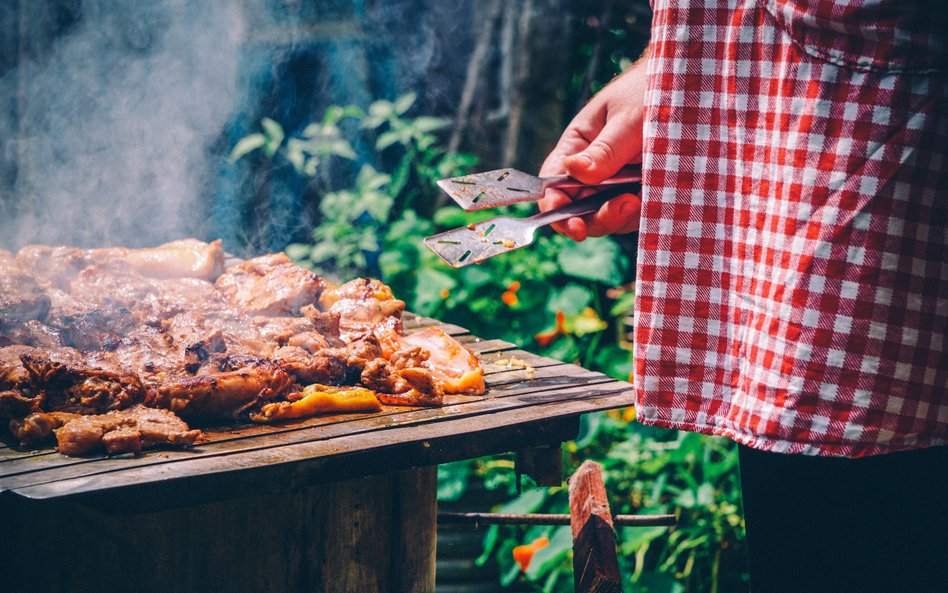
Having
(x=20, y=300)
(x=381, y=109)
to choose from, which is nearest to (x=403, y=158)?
(x=381, y=109)

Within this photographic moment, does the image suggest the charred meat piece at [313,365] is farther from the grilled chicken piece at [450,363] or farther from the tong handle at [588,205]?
the tong handle at [588,205]

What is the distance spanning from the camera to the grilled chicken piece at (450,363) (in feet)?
9.62

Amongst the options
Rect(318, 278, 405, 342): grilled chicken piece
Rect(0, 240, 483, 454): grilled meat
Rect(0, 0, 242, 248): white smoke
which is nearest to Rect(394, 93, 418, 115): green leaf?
Rect(0, 0, 242, 248): white smoke

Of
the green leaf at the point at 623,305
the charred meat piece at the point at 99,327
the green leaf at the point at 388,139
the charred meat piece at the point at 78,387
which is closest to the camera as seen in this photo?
the charred meat piece at the point at 78,387

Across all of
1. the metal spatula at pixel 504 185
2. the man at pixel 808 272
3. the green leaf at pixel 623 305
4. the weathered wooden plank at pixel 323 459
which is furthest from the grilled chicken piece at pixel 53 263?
the green leaf at pixel 623 305

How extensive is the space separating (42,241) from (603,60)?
4089 millimetres

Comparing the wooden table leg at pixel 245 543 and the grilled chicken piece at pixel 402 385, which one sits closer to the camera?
the wooden table leg at pixel 245 543

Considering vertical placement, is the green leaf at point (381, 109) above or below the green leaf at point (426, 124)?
above

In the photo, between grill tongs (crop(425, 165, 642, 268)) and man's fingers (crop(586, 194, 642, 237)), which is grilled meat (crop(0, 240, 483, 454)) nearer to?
grill tongs (crop(425, 165, 642, 268))

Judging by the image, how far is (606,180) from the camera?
9.12 feet

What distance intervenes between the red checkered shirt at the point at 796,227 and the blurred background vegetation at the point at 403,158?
9.55 feet

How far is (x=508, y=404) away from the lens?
2.78 metres

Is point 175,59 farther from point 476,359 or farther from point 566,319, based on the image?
point 476,359

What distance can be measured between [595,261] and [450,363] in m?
2.70
